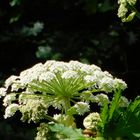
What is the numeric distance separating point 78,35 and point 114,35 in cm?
34

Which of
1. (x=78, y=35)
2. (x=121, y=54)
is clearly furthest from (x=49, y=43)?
(x=121, y=54)

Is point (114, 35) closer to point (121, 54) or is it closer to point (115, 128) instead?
point (121, 54)

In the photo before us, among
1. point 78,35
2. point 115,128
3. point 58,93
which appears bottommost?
point 115,128

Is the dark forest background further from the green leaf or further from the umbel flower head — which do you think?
the green leaf

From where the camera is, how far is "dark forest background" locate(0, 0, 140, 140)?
579 cm

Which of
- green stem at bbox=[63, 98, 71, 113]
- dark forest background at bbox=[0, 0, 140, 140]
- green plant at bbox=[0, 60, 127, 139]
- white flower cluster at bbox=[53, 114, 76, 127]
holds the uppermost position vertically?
dark forest background at bbox=[0, 0, 140, 140]

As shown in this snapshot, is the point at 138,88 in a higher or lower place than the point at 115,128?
higher

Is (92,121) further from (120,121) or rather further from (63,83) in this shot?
(63,83)

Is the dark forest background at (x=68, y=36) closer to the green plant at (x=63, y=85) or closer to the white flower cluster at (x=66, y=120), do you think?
the green plant at (x=63, y=85)

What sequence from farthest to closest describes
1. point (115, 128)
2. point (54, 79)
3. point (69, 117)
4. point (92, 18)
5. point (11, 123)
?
point (92, 18) → point (11, 123) → point (54, 79) → point (69, 117) → point (115, 128)

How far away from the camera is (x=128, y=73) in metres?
5.91

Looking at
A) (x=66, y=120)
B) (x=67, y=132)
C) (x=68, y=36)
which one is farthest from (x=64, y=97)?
(x=68, y=36)

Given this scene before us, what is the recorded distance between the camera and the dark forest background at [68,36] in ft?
19.0

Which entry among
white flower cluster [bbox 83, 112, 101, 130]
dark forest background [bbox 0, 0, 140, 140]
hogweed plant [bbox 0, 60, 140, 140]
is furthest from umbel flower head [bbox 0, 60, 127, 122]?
dark forest background [bbox 0, 0, 140, 140]
